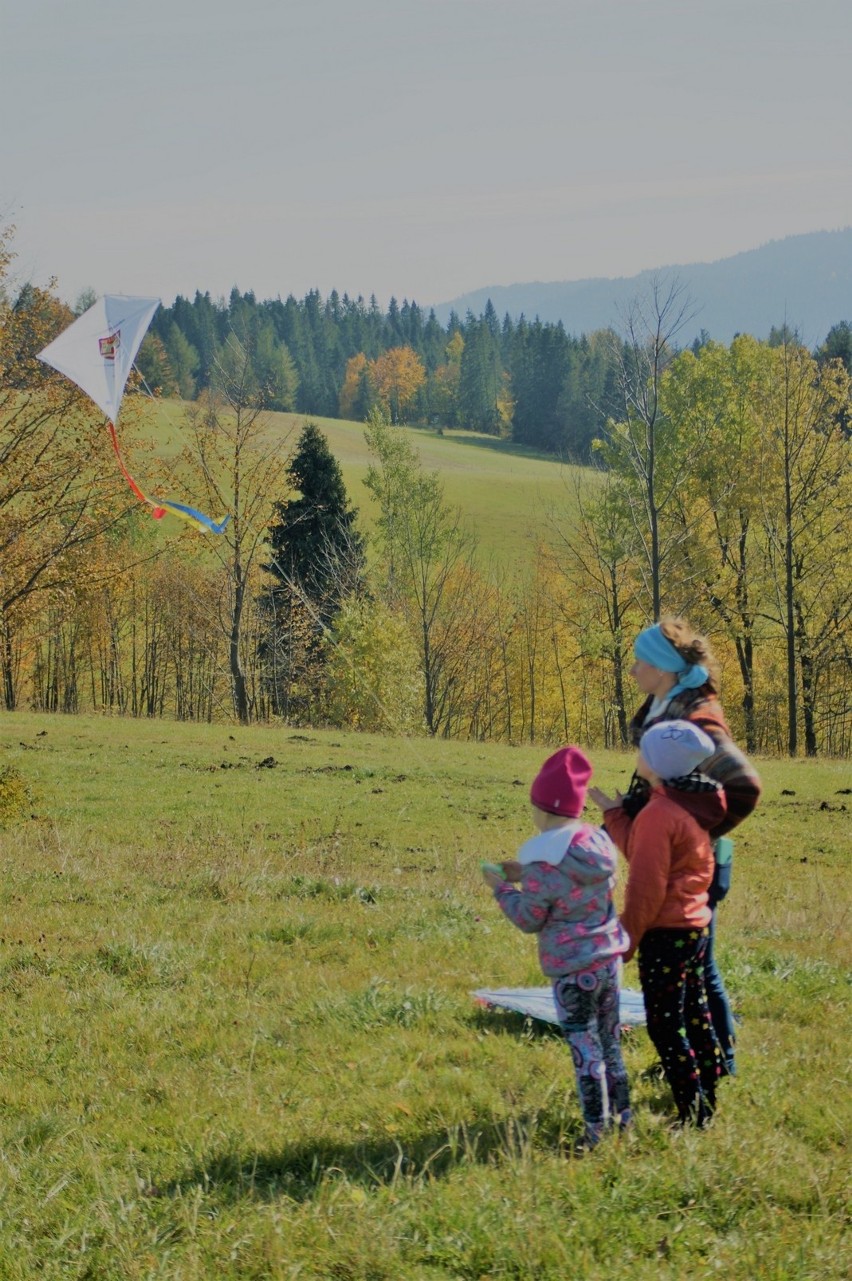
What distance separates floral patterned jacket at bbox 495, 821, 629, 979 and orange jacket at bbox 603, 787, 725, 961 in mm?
132

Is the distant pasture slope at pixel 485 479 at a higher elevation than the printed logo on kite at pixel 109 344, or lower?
higher

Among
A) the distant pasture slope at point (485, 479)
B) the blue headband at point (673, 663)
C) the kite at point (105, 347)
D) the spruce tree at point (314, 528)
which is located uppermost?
the distant pasture slope at point (485, 479)

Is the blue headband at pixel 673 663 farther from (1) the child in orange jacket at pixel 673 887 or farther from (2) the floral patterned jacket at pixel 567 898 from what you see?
(2) the floral patterned jacket at pixel 567 898

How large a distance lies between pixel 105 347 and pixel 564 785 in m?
10.3

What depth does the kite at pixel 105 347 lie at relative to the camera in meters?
12.8

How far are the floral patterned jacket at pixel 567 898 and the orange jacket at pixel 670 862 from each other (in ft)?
0.43

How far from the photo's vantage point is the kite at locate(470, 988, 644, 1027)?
21.3 feet

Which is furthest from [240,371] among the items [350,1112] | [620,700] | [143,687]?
[350,1112]

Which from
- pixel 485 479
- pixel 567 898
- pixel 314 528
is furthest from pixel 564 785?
pixel 485 479

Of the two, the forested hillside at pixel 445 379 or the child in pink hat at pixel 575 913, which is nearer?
the child in pink hat at pixel 575 913

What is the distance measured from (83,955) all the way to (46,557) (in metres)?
27.1

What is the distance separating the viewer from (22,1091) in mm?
5859

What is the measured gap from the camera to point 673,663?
532cm

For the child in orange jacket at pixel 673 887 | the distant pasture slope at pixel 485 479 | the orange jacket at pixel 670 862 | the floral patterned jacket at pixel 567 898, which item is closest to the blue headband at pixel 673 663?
the child in orange jacket at pixel 673 887
